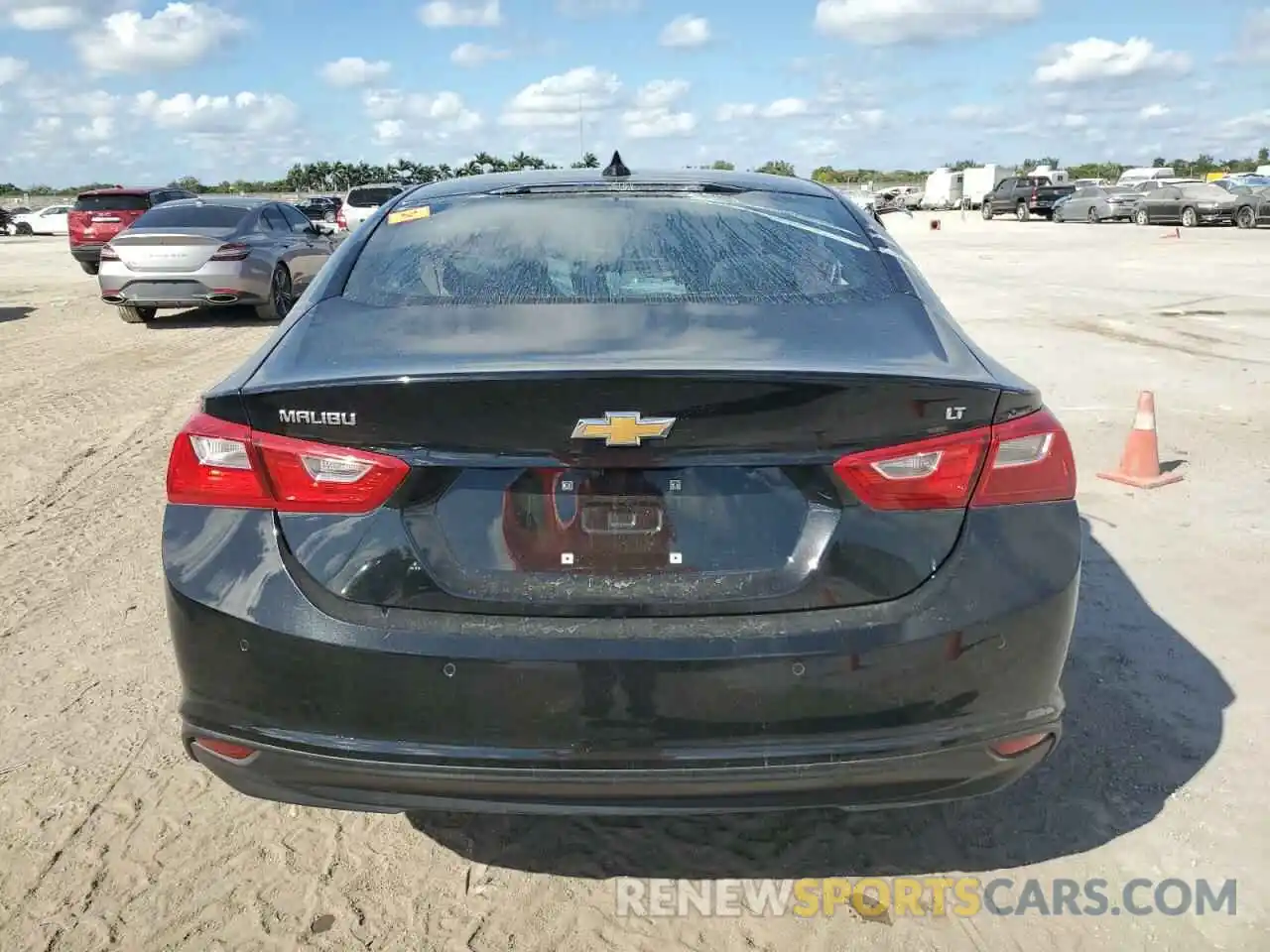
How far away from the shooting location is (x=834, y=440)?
2.11 m

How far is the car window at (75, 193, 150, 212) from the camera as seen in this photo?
70.9 feet

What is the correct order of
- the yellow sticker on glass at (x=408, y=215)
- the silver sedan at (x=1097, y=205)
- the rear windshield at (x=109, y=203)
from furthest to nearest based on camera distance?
the silver sedan at (x=1097, y=205)
the rear windshield at (x=109, y=203)
the yellow sticker on glass at (x=408, y=215)

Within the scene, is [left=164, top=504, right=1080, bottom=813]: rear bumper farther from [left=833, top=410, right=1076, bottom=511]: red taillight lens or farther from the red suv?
the red suv

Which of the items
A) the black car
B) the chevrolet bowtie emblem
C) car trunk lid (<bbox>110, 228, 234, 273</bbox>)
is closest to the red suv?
car trunk lid (<bbox>110, 228, 234, 273</bbox>)

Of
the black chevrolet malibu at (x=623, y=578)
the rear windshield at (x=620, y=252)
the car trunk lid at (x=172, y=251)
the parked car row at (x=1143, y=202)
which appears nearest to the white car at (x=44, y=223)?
the car trunk lid at (x=172, y=251)

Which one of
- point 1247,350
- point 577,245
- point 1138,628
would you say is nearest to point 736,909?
point 577,245

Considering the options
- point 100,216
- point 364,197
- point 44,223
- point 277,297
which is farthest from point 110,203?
point 44,223

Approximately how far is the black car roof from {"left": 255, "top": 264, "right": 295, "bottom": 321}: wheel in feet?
33.5

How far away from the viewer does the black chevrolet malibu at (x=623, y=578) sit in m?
2.09

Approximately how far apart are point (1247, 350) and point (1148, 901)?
9.56 meters

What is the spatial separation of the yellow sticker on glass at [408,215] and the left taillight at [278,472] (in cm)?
124

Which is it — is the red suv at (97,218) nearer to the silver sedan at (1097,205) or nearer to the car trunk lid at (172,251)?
the car trunk lid at (172,251)

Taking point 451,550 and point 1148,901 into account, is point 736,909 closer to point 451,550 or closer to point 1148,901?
point 1148,901

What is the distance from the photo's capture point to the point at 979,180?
62.5m
